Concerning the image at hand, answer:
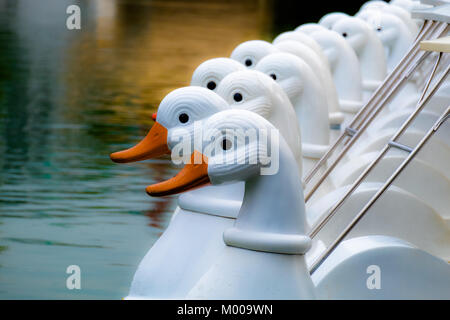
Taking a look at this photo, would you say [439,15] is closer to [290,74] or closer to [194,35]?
[290,74]

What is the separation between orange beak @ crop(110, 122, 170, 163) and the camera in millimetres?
3678

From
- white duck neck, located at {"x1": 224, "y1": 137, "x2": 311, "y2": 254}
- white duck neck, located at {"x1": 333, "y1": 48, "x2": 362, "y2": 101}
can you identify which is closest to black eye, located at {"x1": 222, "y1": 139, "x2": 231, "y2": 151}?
white duck neck, located at {"x1": 224, "y1": 137, "x2": 311, "y2": 254}

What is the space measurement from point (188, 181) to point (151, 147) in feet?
2.00

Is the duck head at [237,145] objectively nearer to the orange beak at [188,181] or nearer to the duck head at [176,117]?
the orange beak at [188,181]

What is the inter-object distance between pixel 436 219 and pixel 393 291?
3.10 ft

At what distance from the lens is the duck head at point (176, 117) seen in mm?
3627

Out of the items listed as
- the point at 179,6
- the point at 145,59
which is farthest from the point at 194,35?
the point at 179,6

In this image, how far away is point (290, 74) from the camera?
4.95m

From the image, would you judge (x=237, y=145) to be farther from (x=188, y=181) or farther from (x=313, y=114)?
(x=313, y=114)

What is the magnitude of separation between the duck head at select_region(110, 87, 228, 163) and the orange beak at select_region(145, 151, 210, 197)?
1.56ft

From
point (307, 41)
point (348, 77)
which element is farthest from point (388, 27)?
point (307, 41)

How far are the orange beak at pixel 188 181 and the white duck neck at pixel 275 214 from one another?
7.1 inches

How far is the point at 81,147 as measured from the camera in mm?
7980

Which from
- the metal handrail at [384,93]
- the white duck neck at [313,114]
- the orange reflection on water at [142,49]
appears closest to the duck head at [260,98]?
the metal handrail at [384,93]
